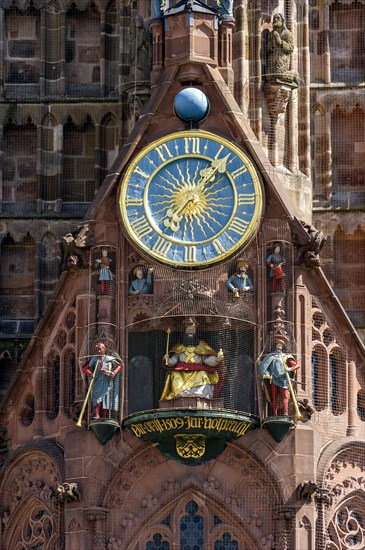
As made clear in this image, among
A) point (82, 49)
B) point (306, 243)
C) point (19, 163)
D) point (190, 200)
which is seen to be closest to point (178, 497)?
point (306, 243)

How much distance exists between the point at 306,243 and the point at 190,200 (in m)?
1.79

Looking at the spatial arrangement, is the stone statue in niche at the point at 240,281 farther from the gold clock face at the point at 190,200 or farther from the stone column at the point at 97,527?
the stone column at the point at 97,527

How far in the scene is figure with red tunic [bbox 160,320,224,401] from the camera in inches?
1797

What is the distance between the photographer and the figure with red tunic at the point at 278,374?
45.6m

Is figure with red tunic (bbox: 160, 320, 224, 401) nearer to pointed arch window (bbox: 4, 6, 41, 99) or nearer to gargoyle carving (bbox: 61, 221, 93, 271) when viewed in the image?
gargoyle carving (bbox: 61, 221, 93, 271)

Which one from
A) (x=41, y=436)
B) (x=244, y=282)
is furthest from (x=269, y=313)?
(x=41, y=436)

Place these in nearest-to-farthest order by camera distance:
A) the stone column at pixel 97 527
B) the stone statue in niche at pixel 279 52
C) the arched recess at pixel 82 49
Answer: the stone column at pixel 97 527, the stone statue in niche at pixel 279 52, the arched recess at pixel 82 49

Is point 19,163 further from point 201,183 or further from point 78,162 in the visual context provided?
point 201,183

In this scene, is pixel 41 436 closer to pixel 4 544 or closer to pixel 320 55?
pixel 4 544

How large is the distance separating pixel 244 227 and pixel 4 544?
5.77m

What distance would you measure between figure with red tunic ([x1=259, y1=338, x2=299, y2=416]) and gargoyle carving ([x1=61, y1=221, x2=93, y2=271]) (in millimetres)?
3083

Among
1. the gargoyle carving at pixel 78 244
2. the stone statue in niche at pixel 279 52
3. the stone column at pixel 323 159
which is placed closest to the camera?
the gargoyle carving at pixel 78 244

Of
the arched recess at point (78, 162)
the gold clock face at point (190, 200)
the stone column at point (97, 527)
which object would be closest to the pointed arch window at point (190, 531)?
the stone column at point (97, 527)

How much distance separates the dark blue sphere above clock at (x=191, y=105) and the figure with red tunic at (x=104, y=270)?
2283 mm
